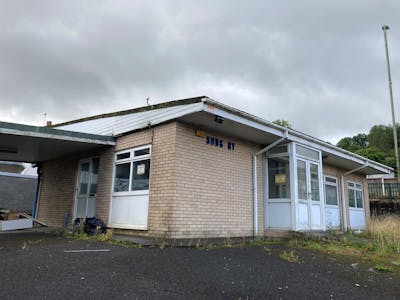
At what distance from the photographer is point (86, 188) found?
9.78 meters

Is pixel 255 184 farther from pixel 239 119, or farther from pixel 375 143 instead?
pixel 375 143

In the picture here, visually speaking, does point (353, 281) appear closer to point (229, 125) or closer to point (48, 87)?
point (229, 125)

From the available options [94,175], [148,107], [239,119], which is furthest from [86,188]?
[239,119]

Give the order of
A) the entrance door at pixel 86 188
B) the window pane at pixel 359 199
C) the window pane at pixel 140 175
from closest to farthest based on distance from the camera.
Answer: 1. the window pane at pixel 140 175
2. the entrance door at pixel 86 188
3. the window pane at pixel 359 199

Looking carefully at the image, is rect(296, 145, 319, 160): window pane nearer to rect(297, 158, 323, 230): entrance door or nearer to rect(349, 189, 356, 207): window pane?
rect(297, 158, 323, 230): entrance door

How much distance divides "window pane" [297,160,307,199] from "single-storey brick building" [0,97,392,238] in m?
0.03

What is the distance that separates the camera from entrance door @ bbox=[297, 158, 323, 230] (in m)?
8.64

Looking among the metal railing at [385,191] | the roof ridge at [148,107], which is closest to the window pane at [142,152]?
the roof ridge at [148,107]

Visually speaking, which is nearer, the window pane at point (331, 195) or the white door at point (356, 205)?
the window pane at point (331, 195)

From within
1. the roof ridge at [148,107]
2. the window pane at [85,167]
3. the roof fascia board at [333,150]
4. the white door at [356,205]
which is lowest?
the white door at [356,205]

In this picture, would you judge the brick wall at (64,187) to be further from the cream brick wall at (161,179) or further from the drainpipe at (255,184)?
the drainpipe at (255,184)

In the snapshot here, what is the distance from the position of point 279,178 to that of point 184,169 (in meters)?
3.27

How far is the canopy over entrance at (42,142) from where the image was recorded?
24.1 feet

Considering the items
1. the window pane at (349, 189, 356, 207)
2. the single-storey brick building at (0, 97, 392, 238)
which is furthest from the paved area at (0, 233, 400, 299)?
the window pane at (349, 189, 356, 207)
